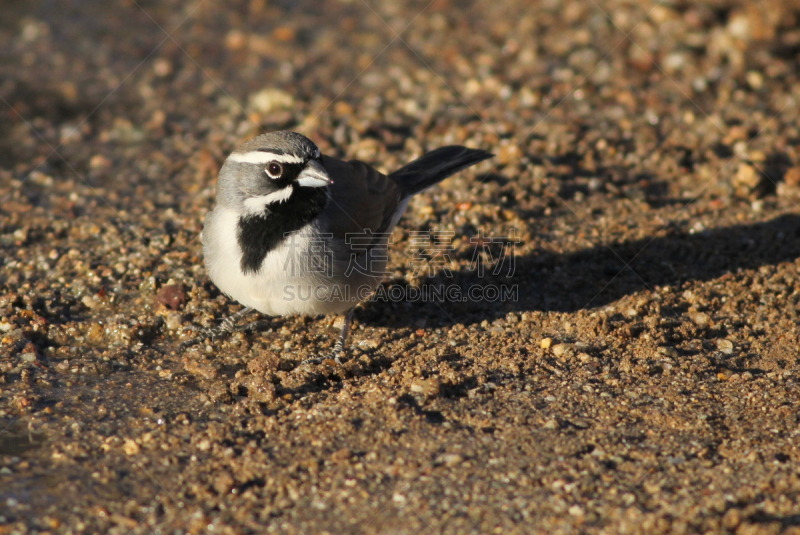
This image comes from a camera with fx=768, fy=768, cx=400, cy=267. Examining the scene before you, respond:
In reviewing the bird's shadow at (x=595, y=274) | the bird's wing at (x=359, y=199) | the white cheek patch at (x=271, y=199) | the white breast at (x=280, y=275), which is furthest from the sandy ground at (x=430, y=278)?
the white cheek patch at (x=271, y=199)

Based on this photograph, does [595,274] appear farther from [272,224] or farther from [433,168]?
[272,224]

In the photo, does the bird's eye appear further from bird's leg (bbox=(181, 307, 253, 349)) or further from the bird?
bird's leg (bbox=(181, 307, 253, 349))

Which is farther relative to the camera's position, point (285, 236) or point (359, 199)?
point (359, 199)

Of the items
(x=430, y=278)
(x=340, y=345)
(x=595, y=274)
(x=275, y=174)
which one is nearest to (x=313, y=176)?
(x=275, y=174)

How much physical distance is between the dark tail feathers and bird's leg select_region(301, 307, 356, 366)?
1.26 meters

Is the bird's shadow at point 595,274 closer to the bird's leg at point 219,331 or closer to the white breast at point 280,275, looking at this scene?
the white breast at point 280,275

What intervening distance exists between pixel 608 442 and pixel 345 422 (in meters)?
1.56

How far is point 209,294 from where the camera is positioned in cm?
636

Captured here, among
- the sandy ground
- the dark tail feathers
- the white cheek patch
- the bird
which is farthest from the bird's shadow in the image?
the white cheek patch

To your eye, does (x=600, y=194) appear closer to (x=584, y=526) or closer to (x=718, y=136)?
(x=718, y=136)

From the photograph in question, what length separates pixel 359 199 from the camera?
5.96 metres

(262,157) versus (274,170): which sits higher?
(262,157)

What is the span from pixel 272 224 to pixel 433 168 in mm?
1990

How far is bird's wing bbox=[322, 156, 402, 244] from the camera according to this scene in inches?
223
